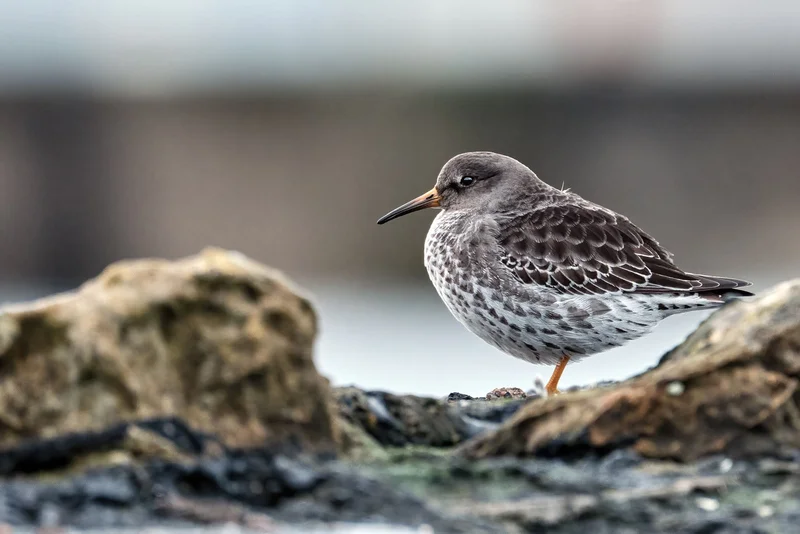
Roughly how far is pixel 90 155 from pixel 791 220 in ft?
31.3

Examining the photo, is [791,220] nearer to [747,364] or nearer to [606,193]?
[606,193]

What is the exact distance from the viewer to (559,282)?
250 inches

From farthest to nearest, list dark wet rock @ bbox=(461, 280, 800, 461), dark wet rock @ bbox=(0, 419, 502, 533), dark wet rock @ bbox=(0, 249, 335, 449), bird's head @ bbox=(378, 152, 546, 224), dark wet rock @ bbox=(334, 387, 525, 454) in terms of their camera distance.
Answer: bird's head @ bbox=(378, 152, 546, 224) < dark wet rock @ bbox=(334, 387, 525, 454) < dark wet rock @ bbox=(461, 280, 800, 461) < dark wet rock @ bbox=(0, 249, 335, 449) < dark wet rock @ bbox=(0, 419, 502, 533)

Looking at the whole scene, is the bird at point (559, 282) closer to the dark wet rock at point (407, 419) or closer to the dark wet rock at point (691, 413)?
the dark wet rock at point (407, 419)

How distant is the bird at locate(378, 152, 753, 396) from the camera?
6254 millimetres

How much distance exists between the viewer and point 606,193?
1598cm

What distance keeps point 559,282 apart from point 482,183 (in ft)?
3.82

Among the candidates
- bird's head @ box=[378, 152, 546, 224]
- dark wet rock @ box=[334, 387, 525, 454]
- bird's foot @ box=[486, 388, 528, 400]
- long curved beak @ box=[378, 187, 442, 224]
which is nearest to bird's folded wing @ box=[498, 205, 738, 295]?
bird's head @ box=[378, 152, 546, 224]

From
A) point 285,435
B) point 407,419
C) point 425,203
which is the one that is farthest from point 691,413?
point 425,203

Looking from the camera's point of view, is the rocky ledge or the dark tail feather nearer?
the rocky ledge

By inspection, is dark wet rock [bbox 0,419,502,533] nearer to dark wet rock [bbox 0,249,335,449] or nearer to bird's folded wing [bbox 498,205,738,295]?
dark wet rock [bbox 0,249,335,449]

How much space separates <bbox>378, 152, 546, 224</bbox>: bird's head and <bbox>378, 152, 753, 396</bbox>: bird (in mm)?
216

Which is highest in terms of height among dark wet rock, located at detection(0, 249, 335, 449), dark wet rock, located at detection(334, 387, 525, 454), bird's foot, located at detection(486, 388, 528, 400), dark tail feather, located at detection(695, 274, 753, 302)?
dark tail feather, located at detection(695, 274, 753, 302)

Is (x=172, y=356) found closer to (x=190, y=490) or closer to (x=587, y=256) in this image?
(x=190, y=490)
